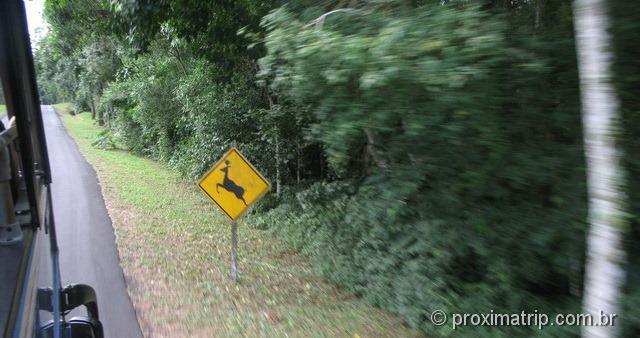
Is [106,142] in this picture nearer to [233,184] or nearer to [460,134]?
[233,184]

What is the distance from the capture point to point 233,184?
6.21 metres

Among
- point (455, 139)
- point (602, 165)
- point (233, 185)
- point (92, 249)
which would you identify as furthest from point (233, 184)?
point (602, 165)

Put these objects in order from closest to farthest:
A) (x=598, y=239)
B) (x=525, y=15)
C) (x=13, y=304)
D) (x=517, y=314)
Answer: (x=13, y=304)
(x=598, y=239)
(x=525, y=15)
(x=517, y=314)

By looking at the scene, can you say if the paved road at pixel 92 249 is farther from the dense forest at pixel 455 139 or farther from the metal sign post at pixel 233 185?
the dense forest at pixel 455 139

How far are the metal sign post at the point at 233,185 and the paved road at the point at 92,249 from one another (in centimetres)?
155

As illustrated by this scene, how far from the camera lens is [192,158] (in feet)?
45.2

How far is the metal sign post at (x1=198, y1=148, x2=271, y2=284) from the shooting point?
6.20m

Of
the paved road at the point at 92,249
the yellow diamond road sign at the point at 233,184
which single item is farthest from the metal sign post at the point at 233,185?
the paved road at the point at 92,249

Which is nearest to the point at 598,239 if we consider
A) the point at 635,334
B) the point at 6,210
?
the point at 635,334

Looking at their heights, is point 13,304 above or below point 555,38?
below

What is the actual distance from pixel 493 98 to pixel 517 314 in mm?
2356

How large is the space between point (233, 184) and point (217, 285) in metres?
1.28

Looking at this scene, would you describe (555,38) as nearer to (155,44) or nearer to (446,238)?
(446,238)

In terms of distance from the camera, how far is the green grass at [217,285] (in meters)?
5.07
